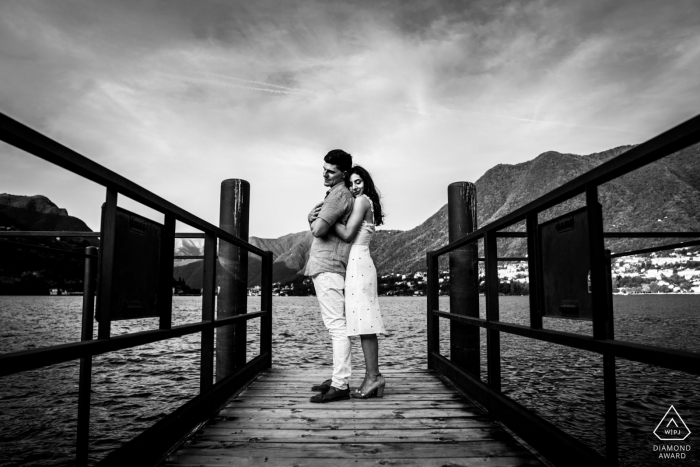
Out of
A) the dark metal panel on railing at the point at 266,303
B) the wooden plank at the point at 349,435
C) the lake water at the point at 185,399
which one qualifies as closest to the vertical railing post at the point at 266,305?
the dark metal panel on railing at the point at 266,303

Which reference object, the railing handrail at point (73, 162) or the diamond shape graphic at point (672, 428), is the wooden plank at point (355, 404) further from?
the diamond shape graphic at point (672, 428)

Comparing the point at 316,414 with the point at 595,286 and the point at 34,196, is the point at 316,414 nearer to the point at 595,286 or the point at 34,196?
the point at 595,286

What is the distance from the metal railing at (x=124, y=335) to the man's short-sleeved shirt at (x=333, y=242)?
0.62 metres

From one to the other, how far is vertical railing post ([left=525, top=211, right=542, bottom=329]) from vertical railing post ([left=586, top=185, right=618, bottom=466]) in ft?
1.56

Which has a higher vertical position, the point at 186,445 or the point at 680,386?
the point at 186,445

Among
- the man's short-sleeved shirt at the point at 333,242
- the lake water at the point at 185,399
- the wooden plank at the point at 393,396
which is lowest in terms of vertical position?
the lake water at the point at 185,399

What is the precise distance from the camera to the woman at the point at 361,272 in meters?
3.29

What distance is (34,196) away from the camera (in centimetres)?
14938

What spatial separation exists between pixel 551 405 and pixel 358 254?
5758 mm

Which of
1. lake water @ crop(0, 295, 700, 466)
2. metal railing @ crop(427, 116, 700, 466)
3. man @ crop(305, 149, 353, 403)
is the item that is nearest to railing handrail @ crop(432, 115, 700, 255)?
metal railing @ crop(427, 116, 700, 466)

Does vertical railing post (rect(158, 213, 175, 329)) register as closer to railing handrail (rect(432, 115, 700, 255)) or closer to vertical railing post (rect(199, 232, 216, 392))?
vertical railing post (rect(199, 232, 216, 392))

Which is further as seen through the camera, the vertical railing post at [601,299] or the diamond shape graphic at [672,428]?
the diamond shape graphic at [672,428]

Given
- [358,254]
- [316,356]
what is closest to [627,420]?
[358,254]

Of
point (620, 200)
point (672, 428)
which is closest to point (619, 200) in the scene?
point (620, 200)
